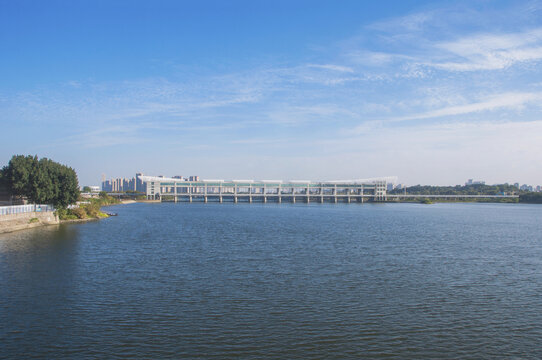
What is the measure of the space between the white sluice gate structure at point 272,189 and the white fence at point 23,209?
61.5 m

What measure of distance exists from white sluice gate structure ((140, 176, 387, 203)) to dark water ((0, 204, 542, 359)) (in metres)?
74.7

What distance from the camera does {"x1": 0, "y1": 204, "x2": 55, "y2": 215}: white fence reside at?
25111 millimetres

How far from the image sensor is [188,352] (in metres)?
7.30

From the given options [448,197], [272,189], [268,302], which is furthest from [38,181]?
[448,197]

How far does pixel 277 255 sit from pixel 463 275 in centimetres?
712

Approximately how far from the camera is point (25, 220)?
88.1ft

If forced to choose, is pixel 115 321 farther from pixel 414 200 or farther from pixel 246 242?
pixel 414 200

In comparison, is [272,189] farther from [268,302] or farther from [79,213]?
[268,302]

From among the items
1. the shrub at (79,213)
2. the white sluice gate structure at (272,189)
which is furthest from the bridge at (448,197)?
the shrub at (79,213)

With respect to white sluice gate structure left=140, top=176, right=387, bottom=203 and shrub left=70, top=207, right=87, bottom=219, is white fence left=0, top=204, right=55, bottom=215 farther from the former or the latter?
white sluice gate structure left=140, top=176, right=387, bottom=203

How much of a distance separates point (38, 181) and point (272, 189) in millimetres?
73843

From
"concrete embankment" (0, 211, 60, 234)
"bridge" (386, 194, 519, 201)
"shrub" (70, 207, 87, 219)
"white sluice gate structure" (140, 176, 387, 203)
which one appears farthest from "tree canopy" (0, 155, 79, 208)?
"bridge" (386, 194, 519, 201)

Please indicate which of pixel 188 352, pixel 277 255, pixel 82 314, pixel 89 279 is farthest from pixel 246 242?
pixel 188 352

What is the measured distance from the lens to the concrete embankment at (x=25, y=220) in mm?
24328
